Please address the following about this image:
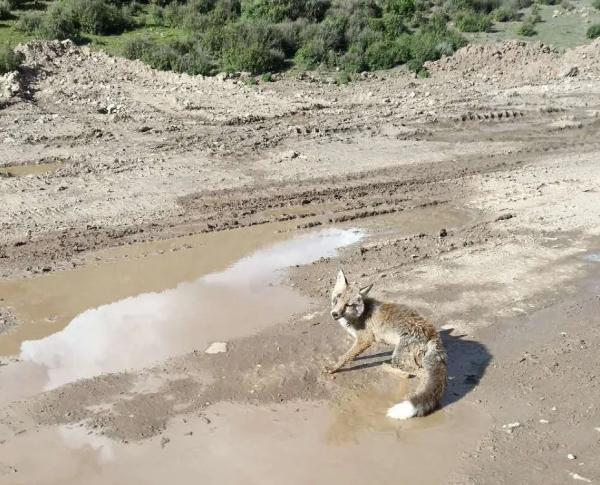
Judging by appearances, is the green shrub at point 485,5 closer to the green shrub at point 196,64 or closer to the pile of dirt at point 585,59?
the pile of dirt at point 585,59

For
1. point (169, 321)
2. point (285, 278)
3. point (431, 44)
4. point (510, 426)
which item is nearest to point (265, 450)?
Result: point (510, 426)

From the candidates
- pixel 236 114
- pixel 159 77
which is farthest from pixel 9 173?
pixel 159 77

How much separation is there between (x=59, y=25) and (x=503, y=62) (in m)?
13.9

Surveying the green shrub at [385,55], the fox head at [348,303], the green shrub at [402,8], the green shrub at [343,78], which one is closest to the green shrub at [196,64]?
the green shrub at [343,78]

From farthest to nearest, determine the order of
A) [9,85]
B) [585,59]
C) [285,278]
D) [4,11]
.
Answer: [4,11], [585,59], [9,85], [285,278]

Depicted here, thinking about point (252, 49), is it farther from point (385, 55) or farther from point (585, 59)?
point (585, 59)

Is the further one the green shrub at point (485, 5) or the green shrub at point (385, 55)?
the green shrub at point (485, 5)

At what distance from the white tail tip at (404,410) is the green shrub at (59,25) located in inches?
798

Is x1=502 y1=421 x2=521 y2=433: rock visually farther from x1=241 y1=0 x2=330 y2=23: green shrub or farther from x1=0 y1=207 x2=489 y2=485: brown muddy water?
x1=241 y1=0 x2=330 y2=23: green shrub

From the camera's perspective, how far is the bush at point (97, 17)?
81.0ft

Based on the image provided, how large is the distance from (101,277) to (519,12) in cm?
2426

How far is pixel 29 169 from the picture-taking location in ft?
49.0

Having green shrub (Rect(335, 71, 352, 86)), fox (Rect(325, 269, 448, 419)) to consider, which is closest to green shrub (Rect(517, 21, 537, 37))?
green shrub (Rect(335, 71, 352, 86))

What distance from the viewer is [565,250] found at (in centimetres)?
1053
